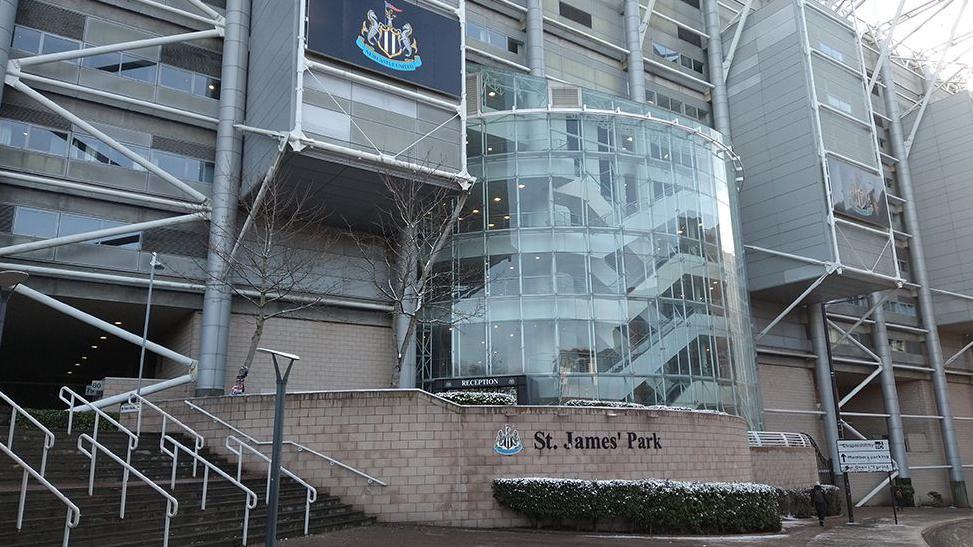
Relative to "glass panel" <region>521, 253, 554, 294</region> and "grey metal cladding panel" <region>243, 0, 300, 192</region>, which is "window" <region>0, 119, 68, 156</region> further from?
"glass panel" <region>521, 253, 554, 294</region>

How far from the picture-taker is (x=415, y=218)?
27.4 meters

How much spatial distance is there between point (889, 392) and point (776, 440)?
2005 centimetres

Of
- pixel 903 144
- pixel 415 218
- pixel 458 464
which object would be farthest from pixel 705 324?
pixel 903 144

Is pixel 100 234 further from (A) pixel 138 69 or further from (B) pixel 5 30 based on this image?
(B) pixel 5 30

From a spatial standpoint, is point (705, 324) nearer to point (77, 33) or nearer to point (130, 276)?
point (130, 276)

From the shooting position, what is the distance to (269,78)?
27.5 m

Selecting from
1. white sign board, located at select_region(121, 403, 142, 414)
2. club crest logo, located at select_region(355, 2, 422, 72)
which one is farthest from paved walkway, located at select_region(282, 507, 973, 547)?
club crest logo, located at select_region(355, 2, 422, 72)

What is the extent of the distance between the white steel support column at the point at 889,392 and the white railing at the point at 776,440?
15631mm

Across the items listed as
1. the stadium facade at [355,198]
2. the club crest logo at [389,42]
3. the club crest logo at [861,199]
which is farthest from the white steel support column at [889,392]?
the club crest logo at [389,42]

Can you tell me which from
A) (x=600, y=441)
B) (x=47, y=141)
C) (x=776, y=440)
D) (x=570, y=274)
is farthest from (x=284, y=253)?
(x=776, y=440)

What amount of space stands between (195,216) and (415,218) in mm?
8217

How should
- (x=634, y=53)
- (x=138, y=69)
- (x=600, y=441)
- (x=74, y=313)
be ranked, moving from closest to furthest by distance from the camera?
(x=600, y=441) → (x=74, y=313) → (x=138, y=69) → (x=634, y=53)

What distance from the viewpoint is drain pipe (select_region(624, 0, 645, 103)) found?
42.1m

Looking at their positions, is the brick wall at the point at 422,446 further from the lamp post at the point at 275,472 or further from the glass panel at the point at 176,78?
the glass panel at the point at 176,78
